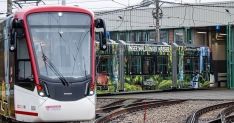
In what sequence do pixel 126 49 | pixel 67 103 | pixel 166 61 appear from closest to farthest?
pixel 67 103, pixel 126 49, pixel 166 61

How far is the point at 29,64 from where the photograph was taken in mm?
12594

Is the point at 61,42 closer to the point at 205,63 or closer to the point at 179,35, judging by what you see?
the point at 205,63

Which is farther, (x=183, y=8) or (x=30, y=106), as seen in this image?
(x=183, y=8)

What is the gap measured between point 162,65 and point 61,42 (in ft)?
62.5

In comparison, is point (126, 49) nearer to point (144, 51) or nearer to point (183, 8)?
point (144, 51)

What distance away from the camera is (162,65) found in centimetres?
3138

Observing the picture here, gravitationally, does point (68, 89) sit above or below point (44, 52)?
below

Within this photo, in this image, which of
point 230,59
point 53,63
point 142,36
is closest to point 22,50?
point 53,63

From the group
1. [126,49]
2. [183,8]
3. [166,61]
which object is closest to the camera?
[126,49]

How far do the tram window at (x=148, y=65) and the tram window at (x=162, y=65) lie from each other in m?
0.51

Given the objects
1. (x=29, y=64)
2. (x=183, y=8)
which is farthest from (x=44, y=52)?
(x=183, y=8)

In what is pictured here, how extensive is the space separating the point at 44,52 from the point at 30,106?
1318 mm

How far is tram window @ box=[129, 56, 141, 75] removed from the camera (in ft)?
96.4

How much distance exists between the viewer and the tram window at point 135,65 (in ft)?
96.4
